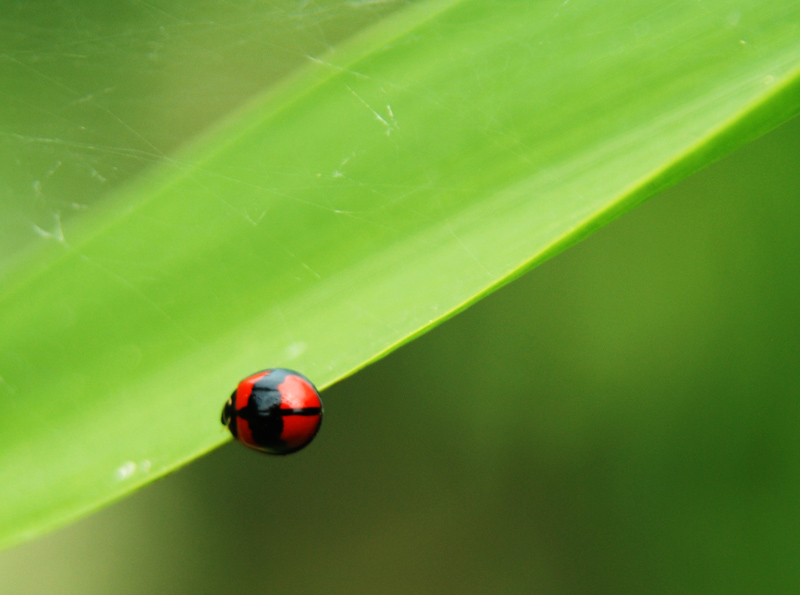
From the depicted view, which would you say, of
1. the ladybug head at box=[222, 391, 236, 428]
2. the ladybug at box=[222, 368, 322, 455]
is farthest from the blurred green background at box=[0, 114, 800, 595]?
the ladybug head at box=[222, 391, 236, 428]

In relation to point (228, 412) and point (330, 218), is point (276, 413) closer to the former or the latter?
point (228, 412)

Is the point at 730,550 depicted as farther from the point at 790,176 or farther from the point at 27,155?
the point at 27,155

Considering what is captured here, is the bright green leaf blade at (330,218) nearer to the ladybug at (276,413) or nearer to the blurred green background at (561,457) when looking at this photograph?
the ladybug at (276,413)

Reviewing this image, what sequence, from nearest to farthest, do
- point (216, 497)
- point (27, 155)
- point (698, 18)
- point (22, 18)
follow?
point (698, 18)
point (22, 18)
point (27, 155)
point (216, 497)

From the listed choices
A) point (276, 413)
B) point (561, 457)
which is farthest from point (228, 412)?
point (561, 457)

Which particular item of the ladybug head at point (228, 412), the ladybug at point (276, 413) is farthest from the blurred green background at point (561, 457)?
the ladybug head at point (228, 412)

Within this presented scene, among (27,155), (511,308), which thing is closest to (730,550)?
(511,308)
